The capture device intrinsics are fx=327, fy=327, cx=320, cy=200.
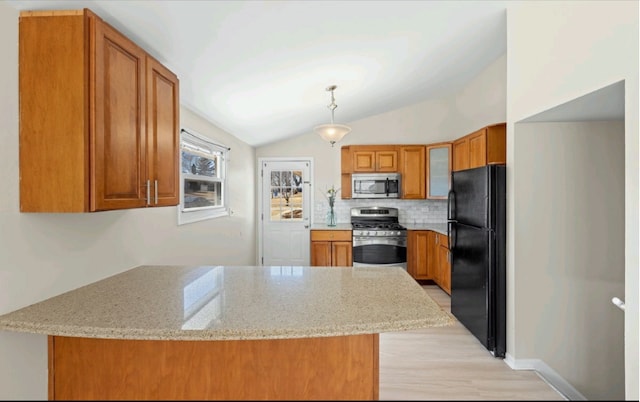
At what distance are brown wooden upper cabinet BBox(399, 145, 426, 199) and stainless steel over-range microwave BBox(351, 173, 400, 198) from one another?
0.48 ft

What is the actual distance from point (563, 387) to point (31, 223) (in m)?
3.28

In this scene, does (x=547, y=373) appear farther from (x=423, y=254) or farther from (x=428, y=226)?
(x=428, y=226)

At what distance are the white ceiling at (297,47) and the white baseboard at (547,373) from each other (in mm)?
2573

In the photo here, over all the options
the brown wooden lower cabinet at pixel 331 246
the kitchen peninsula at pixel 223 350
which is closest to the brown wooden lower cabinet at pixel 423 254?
the brown wooden lower cabinet at pixel 331 246

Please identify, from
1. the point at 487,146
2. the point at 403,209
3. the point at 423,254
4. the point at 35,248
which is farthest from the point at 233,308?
the point at 403,209

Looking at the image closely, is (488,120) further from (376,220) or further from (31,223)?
(31,223)

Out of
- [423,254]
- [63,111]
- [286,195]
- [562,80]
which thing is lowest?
[423,254]

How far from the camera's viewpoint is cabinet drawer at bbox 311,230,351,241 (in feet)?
15.3

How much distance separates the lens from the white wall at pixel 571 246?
7.91 feet

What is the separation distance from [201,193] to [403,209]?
3.21m

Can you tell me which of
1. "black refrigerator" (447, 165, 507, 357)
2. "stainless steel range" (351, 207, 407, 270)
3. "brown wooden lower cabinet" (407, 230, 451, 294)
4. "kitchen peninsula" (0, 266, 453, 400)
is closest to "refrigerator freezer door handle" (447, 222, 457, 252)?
"black refrigerator" (447, 165, 507, 357)

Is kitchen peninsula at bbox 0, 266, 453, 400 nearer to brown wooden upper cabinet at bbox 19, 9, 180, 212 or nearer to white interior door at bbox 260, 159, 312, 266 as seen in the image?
brown wooden upper cabinet at bbox 19, 9, 180, 212

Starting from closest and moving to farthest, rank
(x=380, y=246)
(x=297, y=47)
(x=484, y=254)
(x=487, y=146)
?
(x=297, y=47), (x=484, y=254), (x=487, y=146), (x=380, y=246)

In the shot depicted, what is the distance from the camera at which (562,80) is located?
1955 millimetres
